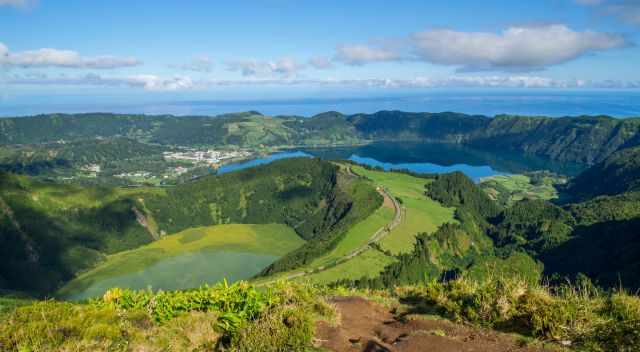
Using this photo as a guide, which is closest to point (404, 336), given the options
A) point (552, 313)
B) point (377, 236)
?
point (552, 313)

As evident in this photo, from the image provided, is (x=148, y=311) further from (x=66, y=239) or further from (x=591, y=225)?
(x=66, y=239)

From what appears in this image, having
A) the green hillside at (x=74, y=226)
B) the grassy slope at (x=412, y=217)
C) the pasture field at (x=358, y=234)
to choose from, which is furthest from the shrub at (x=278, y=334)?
the grassy slope at (x=412, y=217)

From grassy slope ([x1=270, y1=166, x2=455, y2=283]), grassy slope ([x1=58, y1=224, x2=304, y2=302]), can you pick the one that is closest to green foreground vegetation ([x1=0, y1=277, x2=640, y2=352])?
grassy slope ([x1=270, y1=166, x2=455, y2=283])

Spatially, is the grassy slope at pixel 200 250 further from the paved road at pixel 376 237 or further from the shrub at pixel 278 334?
the shrub at pixel 278 334

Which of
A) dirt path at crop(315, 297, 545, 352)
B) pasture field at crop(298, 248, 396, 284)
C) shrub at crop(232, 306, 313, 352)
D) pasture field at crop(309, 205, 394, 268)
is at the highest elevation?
shrub at crop(232, 306, 313, 352)

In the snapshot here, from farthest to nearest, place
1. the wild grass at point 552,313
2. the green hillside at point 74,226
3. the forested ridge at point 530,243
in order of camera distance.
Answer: the green hillside at point 74,226, the forested ridge at point 530,243, the wild grass at point 552,313

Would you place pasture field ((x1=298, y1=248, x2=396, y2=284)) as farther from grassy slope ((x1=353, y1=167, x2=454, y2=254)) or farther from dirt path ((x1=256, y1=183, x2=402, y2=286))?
grassy slope ((x1=353, y1=167, x2=454, y2=254))

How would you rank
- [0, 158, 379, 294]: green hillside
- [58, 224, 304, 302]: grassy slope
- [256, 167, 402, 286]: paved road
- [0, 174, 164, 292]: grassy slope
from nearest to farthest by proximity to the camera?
[256, 167, 402, 286]: paved road
[58, 224, 304, 302]: grassy slope
[0, 158, 379, 294]: green hillside
[0, 174, 164, 292]: grassy slope
